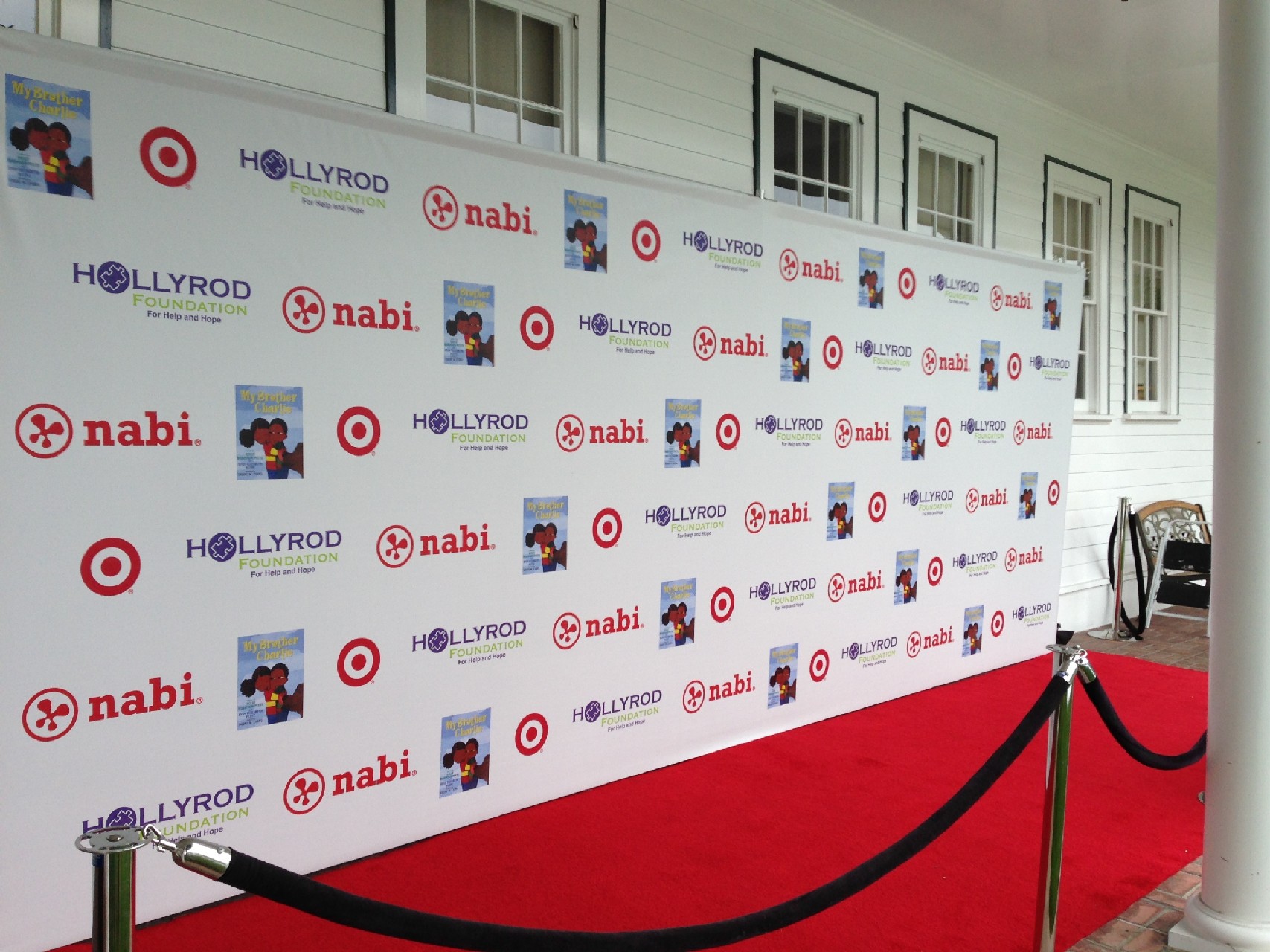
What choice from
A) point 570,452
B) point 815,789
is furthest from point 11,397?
point 815,789

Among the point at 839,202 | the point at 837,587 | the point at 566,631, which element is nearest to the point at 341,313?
the point at 566,631

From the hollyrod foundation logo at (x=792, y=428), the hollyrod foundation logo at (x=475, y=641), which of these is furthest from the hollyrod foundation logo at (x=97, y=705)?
the hollyrod foundation logo at (x=792, y=428)

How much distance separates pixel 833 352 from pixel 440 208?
7.91 feet

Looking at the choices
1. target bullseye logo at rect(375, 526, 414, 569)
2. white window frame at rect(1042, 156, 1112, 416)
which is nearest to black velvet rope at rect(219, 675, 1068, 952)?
target bullseye logo at rect(375, 526, 414, 569)

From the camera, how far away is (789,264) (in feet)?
16.7

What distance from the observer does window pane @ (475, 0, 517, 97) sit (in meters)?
4.36

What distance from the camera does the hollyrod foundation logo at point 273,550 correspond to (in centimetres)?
323

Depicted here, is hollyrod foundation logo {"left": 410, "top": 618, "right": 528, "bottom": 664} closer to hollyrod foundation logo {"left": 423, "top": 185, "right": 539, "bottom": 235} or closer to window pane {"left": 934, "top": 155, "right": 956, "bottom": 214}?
hollyrod foundation logo {"left": 423, "top": 185, "right": 539, "bottom": 235}

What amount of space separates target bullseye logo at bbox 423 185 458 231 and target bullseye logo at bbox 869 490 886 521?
2.93 metres

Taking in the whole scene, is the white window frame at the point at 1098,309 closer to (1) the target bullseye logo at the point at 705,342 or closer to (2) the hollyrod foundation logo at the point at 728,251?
(2) the hollyrod foundation logo at the point at 728,251

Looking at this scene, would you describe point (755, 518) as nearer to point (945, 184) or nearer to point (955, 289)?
point (955, 289)

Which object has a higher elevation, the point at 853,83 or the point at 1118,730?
the point at 853,83

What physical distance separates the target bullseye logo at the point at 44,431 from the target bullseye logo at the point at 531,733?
1996mm

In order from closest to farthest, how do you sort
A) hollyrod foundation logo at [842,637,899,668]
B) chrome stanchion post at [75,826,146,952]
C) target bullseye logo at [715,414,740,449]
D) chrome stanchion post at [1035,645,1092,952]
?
chrome stanchion post at [75,826,146,952], chrome stanchion post at [1035,645,1092,952], target bullseye logo at [715,414,740,449], hollyrod foundation logo at [842,637,899,668]
